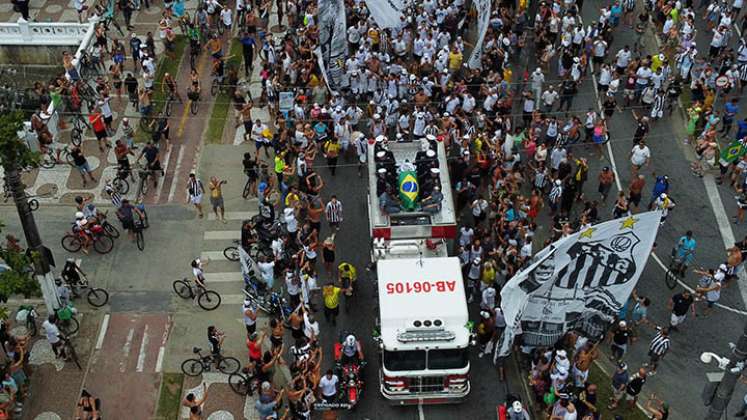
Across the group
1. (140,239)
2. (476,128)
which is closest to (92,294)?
(140,239)

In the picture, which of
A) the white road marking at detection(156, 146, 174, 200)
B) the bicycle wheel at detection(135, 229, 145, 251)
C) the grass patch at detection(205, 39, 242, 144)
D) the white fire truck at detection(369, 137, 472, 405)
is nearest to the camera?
the white fire truck at detection(369, 137, 472, 405)

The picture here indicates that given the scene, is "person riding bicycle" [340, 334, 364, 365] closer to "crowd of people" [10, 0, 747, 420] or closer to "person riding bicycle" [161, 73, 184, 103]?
"crowd of people" [10, 0, 747, 420]

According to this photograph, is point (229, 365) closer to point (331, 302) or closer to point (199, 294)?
point (199, 294)

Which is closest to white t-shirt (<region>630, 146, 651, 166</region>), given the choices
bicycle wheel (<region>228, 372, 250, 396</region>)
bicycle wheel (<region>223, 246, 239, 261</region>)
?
bicycle wheel (<region>223, 246, 239, 261</region>)

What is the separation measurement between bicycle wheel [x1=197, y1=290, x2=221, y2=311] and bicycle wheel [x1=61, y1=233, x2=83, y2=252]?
4.86 m

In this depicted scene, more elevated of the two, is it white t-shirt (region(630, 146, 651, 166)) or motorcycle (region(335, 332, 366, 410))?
white t-shirt (region(630, 146, 651, 166))

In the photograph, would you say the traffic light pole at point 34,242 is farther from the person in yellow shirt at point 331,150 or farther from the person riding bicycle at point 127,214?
the person in yellow shirt at point 331,150

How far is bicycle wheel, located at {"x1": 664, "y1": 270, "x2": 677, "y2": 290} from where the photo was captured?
28328mm

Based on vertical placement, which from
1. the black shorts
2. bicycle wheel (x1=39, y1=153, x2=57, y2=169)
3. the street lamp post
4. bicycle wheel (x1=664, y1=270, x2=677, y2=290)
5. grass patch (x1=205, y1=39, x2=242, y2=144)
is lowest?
the street lamp post

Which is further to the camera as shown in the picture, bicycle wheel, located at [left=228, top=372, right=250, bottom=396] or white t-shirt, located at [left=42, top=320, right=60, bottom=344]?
white t-shirt, located at [left=42, top=320, right=60, bottom=344]

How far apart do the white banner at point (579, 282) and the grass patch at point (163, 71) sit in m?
17.3

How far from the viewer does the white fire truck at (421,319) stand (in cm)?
2322

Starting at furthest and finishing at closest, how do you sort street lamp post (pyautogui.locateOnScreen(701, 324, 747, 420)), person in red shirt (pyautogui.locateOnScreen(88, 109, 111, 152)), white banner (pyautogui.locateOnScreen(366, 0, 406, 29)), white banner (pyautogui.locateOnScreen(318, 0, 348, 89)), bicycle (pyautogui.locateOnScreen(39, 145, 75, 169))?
white banner (pyautogui.locateOnScreen(366, 0, 406, 29))
white banner (pyautogui.locateOnScreen(318, 0, 348, 89))
bicycle (pyautogui.locateOnScreen(39, 145, 75, 169))
person in red shirt (pyautogui.locateOnScreen(88, 109, 111, 152))
street lamp post (pyautogui.locateOnScreen(701, 324, 747, 420))

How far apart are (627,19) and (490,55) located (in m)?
8.33
